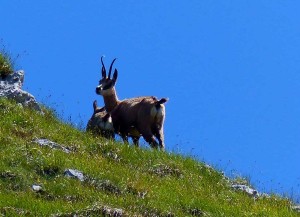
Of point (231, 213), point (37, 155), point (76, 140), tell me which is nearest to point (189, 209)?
point (231, 213)

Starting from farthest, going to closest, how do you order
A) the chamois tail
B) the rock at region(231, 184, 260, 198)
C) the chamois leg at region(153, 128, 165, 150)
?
the chamois leg at region(153, 128, 165, 150), the chamois tail, the rock at region(231, 184, 260, 198)

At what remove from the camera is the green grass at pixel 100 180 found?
14188 mm

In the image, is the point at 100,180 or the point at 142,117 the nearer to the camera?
the point at 100,180

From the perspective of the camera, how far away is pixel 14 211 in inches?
513

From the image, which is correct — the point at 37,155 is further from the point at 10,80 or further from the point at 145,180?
the point at 10,80

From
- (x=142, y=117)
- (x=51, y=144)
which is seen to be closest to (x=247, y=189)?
(x=51, y=144)

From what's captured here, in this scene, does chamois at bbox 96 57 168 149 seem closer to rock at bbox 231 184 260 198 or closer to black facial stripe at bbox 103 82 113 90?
black facial stripe at bbox 103 82 113 90

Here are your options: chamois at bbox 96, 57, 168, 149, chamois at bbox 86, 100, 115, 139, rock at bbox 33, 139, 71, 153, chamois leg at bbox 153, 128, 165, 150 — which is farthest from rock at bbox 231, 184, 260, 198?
chamois leg at bbox 153, 128, 165, 150

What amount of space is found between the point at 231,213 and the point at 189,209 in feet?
2.58

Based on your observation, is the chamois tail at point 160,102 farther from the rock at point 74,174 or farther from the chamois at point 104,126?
the rock at point 74,174

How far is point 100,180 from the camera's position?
51.4ft

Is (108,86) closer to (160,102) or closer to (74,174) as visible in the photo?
(160,102)

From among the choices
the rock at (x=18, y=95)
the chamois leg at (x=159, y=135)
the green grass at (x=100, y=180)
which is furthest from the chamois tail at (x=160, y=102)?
the green grass at (x=100, y=180)

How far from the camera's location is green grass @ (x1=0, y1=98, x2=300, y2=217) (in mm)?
14188
